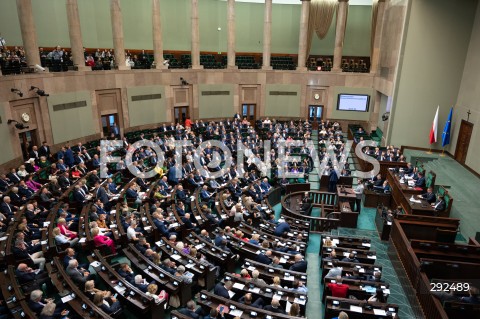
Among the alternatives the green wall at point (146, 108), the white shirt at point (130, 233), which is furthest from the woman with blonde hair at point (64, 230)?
the green wall at point (146, 108)

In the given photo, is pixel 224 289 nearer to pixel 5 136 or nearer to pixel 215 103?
pixel 5 136

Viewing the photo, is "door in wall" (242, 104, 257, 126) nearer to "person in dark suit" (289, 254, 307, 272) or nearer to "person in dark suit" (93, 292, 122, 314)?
"person in dark suit" (289, 254, 307, 272)

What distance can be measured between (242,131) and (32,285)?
1520 cm

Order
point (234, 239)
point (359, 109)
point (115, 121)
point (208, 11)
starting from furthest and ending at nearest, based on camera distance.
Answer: point (208, 11) < point (359, 109) < point (115, 121) < point (234, 239)

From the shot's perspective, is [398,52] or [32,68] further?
[398,52]

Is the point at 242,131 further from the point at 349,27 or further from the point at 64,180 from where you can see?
the point at 349,27

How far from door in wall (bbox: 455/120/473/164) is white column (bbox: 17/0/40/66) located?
19584 millimetres

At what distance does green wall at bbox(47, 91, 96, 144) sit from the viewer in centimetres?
1688

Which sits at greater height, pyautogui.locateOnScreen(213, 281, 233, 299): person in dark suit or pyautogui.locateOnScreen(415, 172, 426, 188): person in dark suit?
pyautogui.locateOnScreen(415, 172, 426, 188): person in dark suit

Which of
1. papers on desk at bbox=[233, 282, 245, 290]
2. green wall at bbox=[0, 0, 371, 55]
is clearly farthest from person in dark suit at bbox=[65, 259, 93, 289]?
green wall at bbox=[0, 0, 371, 55]

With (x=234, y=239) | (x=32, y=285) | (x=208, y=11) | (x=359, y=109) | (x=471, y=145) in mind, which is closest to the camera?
(x=32, y=285)

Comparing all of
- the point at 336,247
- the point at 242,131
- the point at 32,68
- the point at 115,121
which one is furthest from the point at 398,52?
the point at 32,68

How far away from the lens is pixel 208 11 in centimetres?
2659


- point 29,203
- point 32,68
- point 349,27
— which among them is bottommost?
point 29,203
